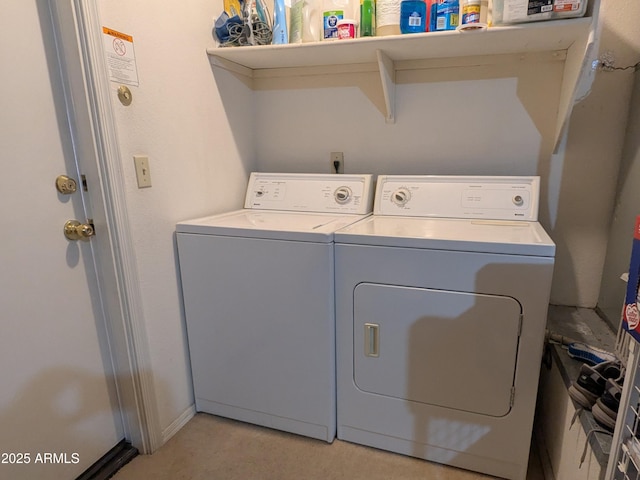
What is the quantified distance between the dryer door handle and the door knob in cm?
107

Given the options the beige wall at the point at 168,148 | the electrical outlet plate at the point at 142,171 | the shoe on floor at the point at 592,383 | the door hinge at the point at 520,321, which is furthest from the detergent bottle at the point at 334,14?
the shoe on floor at the point at 592,383

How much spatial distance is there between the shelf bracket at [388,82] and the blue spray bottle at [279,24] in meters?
0.43

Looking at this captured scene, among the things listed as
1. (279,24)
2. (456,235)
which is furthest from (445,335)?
(279,24)

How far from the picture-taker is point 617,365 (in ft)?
3.81

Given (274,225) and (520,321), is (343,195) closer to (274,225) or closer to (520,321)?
(274,225)

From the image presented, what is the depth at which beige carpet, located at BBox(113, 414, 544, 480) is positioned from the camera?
1.50 meters

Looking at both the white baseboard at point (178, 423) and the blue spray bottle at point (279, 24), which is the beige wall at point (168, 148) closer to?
the white baseboard at point (178, 423)

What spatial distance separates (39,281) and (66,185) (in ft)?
1.09

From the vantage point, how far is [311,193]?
1989mm

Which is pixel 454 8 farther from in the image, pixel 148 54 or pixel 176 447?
pixel 176 447

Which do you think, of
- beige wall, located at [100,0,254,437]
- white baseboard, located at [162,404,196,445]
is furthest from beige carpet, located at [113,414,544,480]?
beige wall, located at [100,0,254,437]

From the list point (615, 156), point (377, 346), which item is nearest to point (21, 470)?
point (377, 346)

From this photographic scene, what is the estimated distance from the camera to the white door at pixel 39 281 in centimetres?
117

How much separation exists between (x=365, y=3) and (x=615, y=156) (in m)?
1.28
